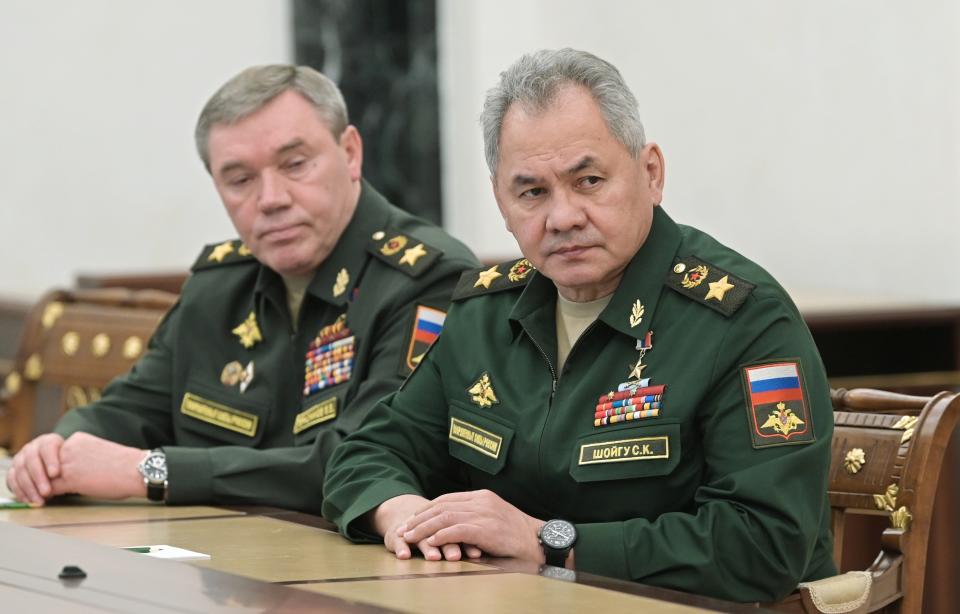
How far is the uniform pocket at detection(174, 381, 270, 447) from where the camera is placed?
11.3 feet

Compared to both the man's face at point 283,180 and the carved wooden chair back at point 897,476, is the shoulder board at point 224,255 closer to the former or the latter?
the man's face at point 283,180

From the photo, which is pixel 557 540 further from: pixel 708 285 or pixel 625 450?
pixel 708 285

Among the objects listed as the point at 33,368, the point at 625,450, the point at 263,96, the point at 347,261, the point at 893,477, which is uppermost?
the point at 263,96

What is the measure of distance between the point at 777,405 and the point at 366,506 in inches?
26.4

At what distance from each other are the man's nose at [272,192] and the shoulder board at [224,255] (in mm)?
277

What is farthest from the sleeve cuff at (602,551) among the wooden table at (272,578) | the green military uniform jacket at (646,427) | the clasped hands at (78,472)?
the clasped hands at (78,472)

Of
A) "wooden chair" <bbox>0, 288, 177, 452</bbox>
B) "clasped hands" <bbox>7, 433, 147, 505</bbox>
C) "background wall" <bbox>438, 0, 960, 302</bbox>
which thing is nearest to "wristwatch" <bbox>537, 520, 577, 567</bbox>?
"clasped hands" <bbox>7, 433, 147, 505</bbox>

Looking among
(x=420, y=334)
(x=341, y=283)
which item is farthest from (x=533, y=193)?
(x=341, y=283)

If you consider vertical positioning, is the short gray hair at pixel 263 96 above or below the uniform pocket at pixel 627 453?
above

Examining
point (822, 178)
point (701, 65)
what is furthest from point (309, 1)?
point (822, 178)

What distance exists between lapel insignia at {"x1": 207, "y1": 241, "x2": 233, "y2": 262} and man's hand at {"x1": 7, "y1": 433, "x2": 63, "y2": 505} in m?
0.71

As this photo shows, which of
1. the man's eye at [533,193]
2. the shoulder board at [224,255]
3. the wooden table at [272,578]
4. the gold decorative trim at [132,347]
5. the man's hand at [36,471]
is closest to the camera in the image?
the wooden table at [272,578]

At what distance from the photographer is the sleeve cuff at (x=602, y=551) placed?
2438 mm

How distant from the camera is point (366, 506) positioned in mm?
2666
